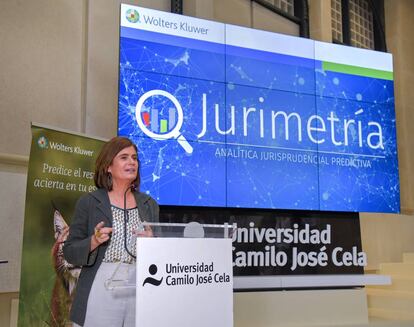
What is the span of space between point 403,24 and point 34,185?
287 inches

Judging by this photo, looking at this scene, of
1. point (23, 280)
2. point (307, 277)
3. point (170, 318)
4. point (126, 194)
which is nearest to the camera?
point (170, 318)

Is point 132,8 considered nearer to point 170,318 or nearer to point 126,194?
point 126,194

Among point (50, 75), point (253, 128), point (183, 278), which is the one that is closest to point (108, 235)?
point (183, 278)

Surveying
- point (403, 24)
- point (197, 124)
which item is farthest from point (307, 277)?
point (403, 24)

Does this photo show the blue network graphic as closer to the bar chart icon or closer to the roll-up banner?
the bar chart icon

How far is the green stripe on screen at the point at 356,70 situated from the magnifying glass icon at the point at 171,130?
163cm

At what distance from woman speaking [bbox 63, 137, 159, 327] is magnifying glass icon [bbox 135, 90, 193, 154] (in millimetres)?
2080

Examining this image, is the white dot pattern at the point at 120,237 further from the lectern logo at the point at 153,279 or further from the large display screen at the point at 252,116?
the large display screen at the point at 252,116

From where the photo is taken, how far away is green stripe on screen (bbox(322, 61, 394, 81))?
5.15m

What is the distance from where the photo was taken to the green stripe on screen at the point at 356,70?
5.15 metres

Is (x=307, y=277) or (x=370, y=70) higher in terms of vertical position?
(x=370, y=70)

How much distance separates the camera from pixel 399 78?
8156mm

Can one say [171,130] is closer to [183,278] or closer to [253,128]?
[253,128]

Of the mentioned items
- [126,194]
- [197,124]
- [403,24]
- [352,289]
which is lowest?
[352,289]
